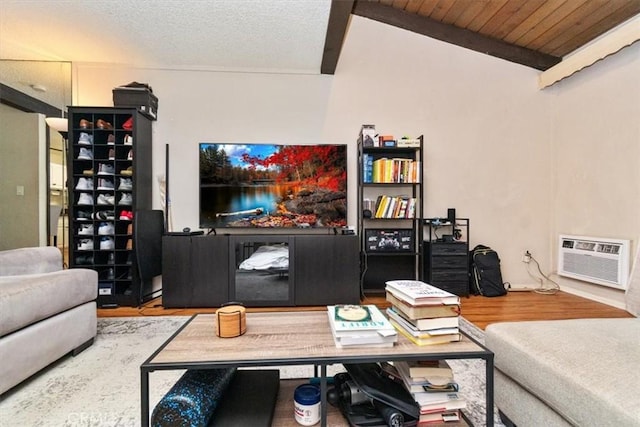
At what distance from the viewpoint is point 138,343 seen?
77.1 inches

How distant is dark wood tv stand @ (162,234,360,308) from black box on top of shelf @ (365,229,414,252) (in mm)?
339

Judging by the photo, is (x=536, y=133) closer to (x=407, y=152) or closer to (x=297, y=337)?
(x=407, y=152)

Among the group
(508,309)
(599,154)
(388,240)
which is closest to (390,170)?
(388,240)

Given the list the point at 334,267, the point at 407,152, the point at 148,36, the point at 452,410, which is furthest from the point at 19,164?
the point at 452,410

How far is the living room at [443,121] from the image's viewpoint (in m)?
3.14

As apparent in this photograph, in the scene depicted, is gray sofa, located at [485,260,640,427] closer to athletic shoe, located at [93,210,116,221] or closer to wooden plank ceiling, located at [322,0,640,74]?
wooden plank ceiling, located at [322,0,640,74]

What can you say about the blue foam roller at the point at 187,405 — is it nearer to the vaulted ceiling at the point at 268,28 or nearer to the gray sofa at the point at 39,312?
the gray sofa at the point at 39,312

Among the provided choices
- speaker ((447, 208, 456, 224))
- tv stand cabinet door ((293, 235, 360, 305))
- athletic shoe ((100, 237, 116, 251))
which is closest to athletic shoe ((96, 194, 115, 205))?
athletic shoe ((100, 237, 116, 251))

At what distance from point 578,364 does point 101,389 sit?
1.98 metres

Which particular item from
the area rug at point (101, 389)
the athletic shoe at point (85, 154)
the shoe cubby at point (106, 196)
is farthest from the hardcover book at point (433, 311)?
the athletic shoe at point (85, 154)

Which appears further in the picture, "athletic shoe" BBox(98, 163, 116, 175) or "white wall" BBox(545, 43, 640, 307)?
"athletic shoe" BBox(98, 163, 116, 175)

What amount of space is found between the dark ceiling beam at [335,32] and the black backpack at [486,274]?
8.34ft

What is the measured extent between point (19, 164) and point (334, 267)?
12.0 feet

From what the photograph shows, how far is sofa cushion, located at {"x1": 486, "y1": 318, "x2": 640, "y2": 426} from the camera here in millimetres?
776
